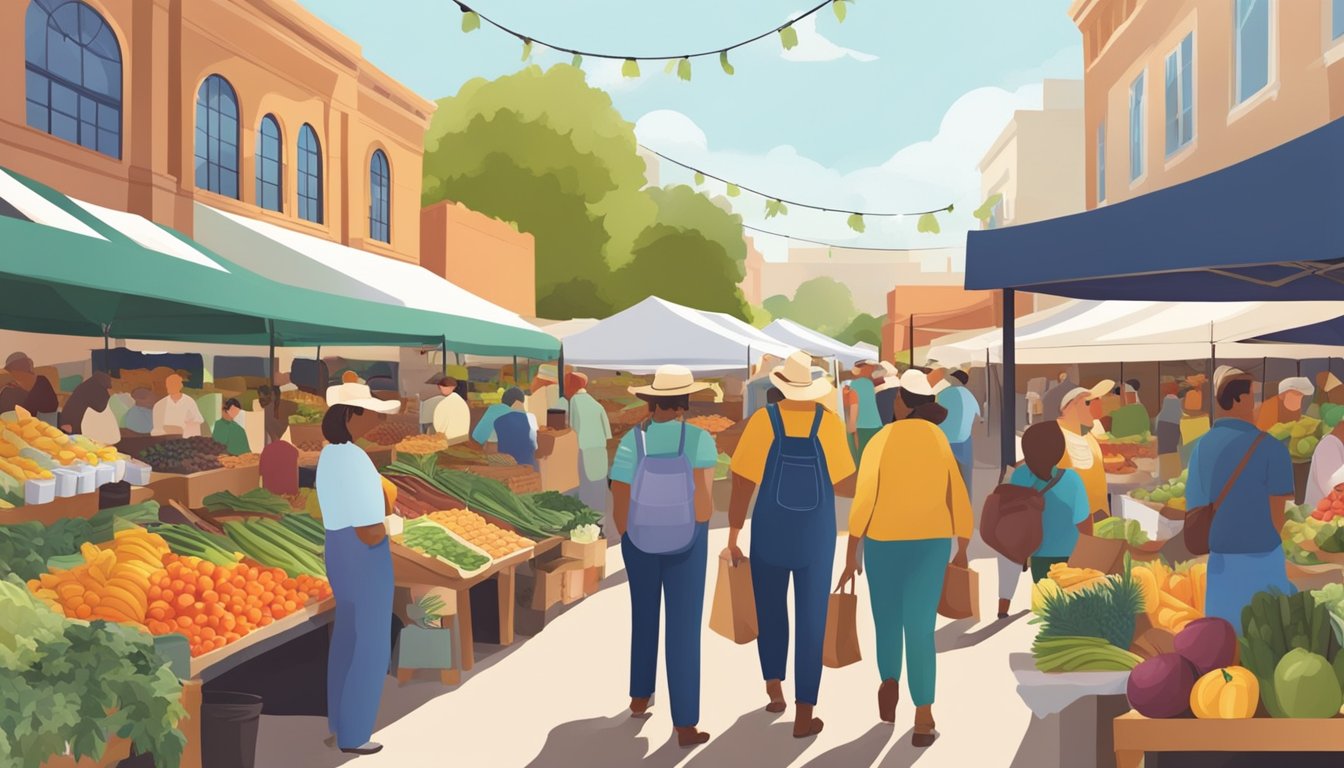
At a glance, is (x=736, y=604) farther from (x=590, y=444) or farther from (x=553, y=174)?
(x=553, y=174)

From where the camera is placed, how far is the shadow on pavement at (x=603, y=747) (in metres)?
5.11

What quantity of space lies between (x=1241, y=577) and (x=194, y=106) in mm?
17721

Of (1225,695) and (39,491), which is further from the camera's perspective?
(39,491)

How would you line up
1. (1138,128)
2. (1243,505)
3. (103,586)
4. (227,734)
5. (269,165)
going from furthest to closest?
(1138,128), (269,165), (103,586), (1243,505), (227,734)

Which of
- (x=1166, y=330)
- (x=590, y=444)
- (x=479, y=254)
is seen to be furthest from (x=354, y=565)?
(x=479, y=254)

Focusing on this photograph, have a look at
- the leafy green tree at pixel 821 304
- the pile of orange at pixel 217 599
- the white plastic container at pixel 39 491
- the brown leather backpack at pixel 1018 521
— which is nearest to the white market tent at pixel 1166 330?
the brown leather backpack at pixel 1018 521

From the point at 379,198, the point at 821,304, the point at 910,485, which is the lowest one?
the point at 910,485

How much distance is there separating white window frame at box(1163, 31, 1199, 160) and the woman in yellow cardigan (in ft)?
51.0

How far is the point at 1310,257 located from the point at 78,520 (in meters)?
6.33

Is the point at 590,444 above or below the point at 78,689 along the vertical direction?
above

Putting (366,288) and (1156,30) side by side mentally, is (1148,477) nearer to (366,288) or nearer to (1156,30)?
(366,288)

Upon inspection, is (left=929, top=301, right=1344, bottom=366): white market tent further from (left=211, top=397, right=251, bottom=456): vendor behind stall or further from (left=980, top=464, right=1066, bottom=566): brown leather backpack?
(left=211, top=397, right=251, bottom=456): vendor behind stall

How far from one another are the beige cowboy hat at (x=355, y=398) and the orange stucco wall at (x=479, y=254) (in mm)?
29475

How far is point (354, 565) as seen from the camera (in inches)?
200
